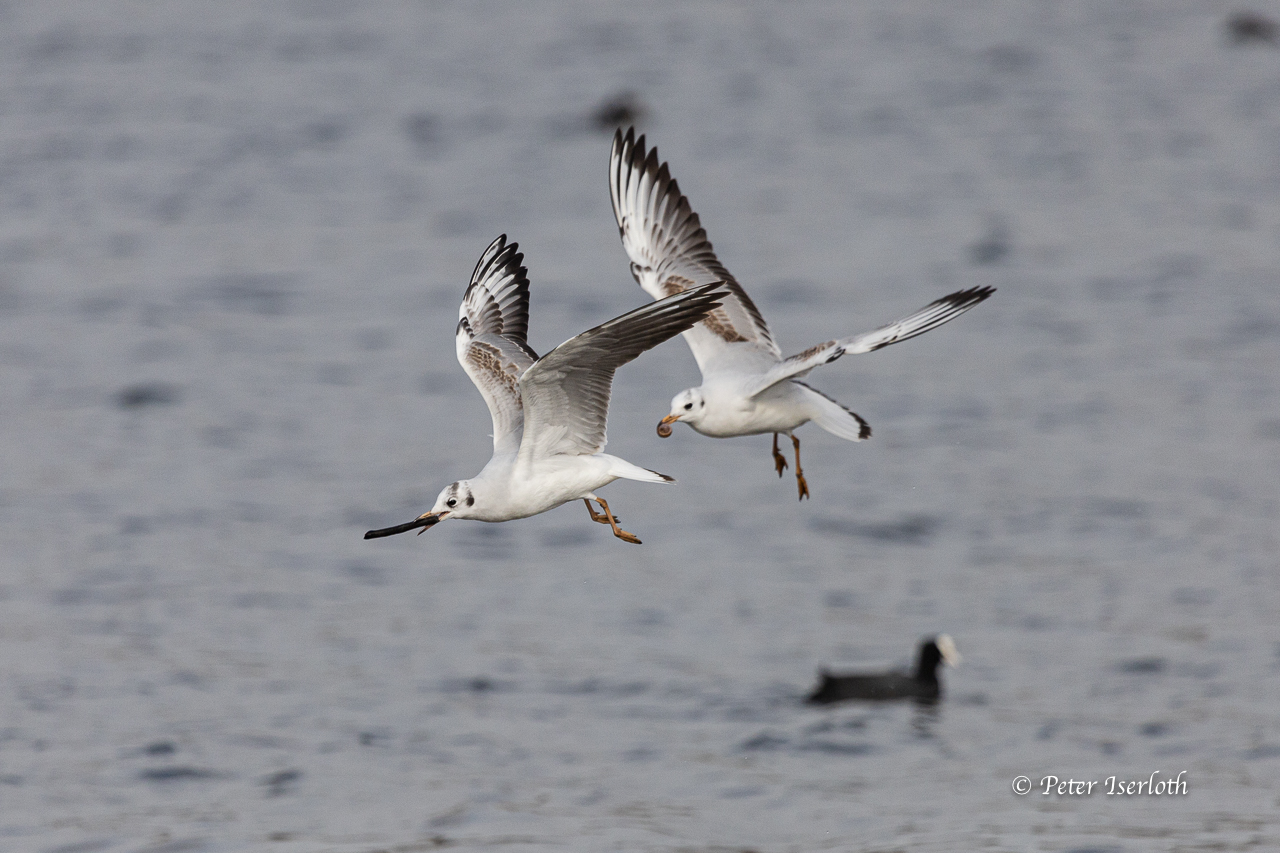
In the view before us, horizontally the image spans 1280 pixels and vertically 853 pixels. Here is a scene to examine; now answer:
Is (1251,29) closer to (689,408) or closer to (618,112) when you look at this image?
(618,112)

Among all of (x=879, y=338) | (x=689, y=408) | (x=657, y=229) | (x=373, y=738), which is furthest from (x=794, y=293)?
(x=879, y=338)

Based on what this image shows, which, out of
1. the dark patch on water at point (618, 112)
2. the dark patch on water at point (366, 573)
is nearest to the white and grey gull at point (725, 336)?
the dark patch on water at point (366, 573)

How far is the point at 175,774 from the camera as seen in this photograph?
68.1ft

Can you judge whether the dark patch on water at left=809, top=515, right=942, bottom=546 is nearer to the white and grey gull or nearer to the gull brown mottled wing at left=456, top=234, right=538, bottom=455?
the white and grey gull

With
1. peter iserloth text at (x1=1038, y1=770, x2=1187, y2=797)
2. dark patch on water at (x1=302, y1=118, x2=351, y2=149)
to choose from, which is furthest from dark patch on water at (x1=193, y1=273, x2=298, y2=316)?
peter iserloth text at (x1=1038, y1=770, x2=1187, y2=797)

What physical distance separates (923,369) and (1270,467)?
6639 millimetres

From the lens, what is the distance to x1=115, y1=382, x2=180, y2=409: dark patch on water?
3186 cm

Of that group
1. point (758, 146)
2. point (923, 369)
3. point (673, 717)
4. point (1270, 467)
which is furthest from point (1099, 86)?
point (673, 717)

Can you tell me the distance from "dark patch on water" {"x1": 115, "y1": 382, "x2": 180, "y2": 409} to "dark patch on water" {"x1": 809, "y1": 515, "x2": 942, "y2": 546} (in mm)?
11800

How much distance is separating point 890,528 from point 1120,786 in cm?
781

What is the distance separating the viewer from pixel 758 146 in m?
43.6

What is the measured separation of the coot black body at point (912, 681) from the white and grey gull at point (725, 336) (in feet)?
36.6

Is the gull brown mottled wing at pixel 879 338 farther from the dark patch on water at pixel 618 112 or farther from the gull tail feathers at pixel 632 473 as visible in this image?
the dark patch on water at pixel 618 112

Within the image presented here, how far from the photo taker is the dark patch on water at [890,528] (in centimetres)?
2733
